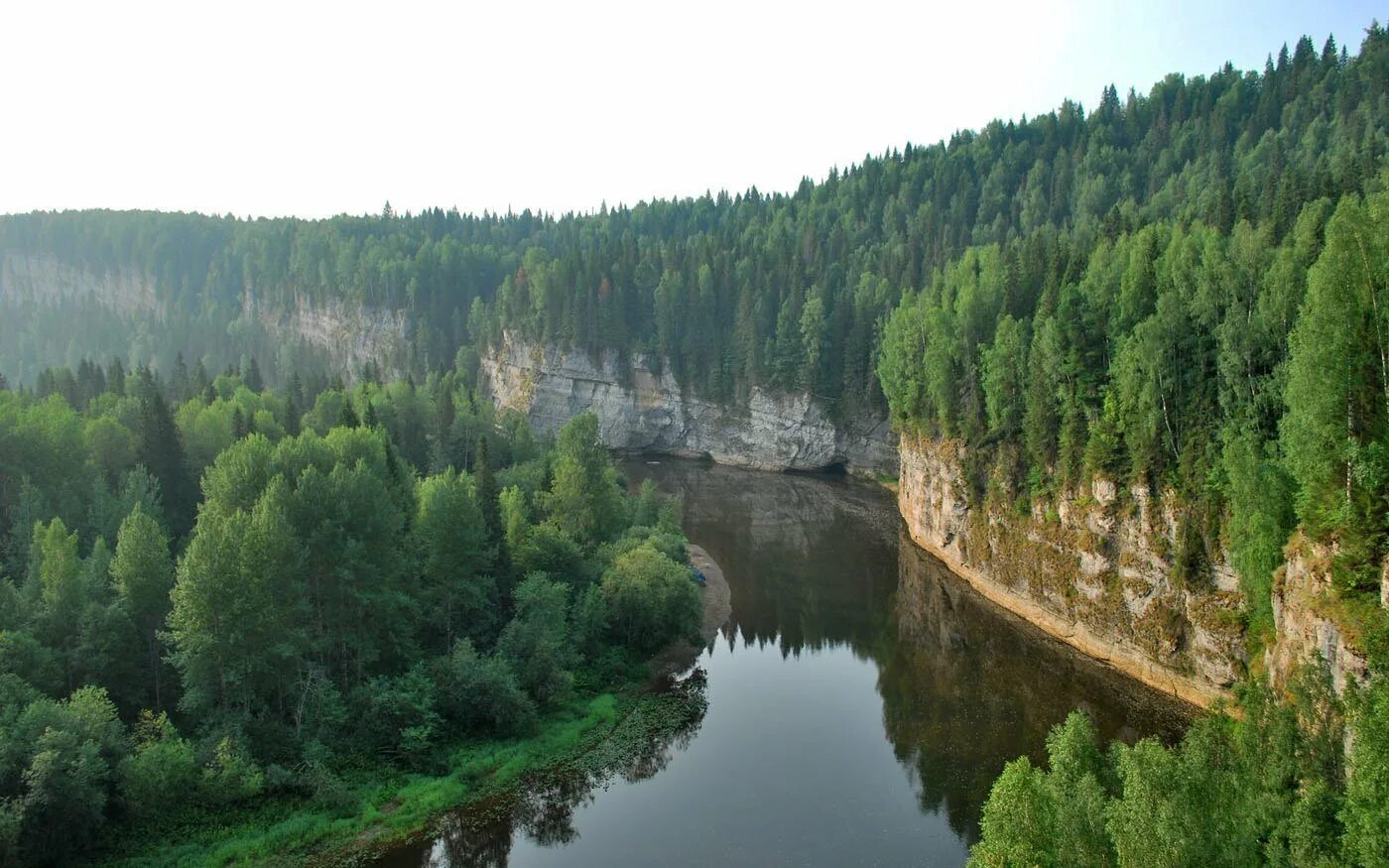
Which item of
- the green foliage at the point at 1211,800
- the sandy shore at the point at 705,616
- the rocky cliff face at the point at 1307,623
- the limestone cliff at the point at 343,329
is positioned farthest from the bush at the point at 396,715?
Result: the limestone cliff at the point at 343,329

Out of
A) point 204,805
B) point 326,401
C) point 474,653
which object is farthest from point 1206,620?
point 326,401

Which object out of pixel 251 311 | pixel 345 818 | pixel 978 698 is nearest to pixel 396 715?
pixel 345 818

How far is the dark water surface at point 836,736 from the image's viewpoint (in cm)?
2969

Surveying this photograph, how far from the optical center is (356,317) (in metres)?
142

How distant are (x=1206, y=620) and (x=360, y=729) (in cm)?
3392

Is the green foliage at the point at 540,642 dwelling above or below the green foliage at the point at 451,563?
below

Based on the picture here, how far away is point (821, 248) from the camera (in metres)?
116

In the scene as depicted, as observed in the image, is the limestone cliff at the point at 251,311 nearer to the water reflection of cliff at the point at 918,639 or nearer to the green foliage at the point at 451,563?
the water reflection of cliff at the point at 918,639

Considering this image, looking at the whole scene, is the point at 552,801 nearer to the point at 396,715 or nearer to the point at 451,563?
the point at 396,715

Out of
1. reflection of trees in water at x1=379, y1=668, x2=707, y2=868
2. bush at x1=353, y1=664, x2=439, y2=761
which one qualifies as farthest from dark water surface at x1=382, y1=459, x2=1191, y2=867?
bush at x1=353, y1=664, x2=439, y2=761

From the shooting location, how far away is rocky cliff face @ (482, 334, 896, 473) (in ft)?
330

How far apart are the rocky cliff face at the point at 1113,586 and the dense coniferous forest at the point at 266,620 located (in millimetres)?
18837

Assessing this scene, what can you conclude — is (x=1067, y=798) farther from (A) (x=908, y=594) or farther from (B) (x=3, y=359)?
(B) (x=3, y=359)

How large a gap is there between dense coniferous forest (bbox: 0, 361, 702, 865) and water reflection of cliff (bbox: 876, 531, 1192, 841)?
1172 cm
